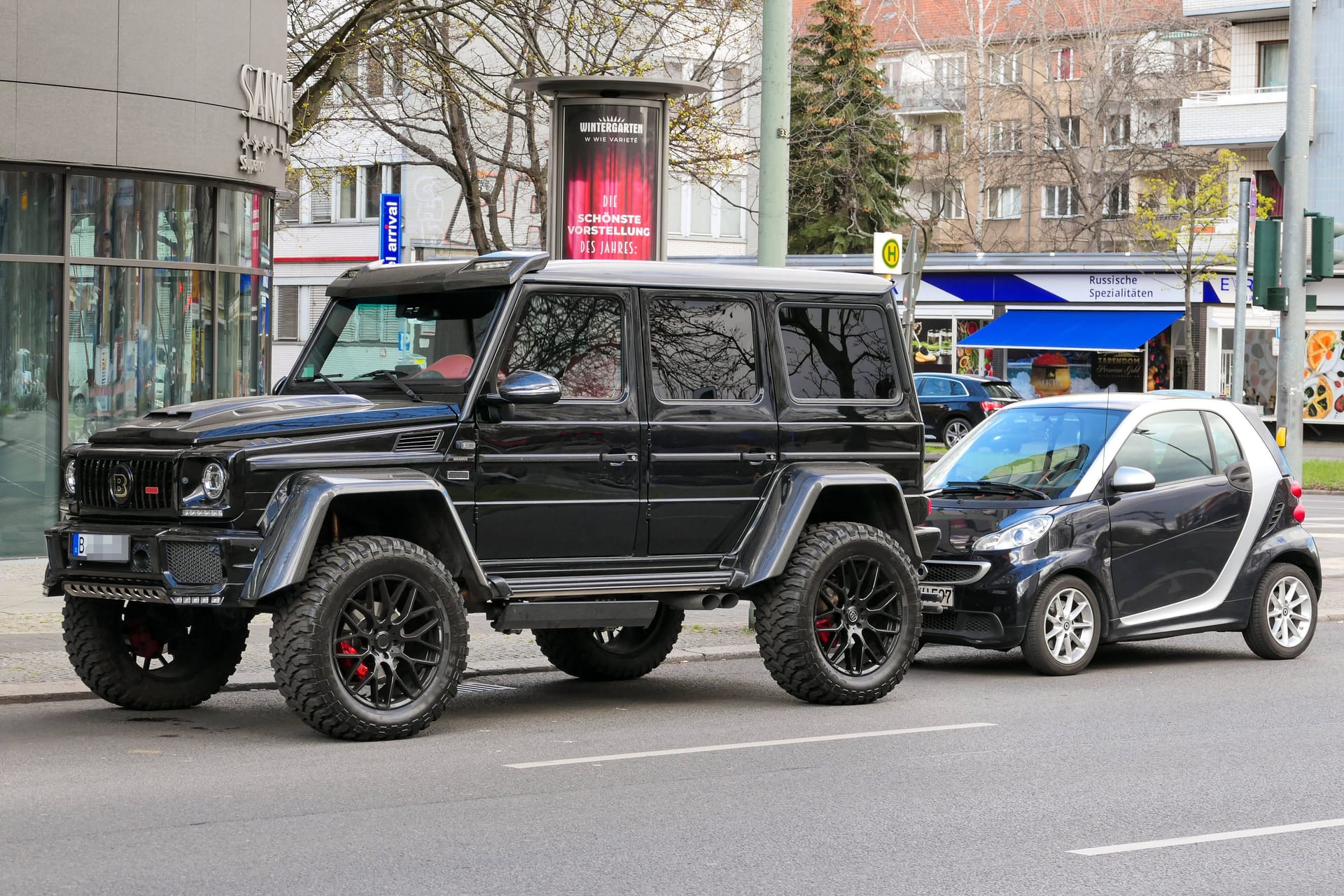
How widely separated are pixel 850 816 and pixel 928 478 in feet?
16.2

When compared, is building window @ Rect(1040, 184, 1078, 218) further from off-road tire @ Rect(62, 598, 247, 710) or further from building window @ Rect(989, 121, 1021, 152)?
off-road tire @ Rect(62, 598, 247, 710)

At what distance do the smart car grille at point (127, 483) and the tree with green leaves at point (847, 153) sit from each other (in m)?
44.2

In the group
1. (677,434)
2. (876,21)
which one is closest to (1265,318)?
(876,21)

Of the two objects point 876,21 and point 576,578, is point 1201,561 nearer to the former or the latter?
point 576,578

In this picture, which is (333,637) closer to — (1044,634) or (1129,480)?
(1044,634)

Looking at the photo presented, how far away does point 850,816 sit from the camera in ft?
22.8

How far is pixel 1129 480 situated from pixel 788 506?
8.51 feet

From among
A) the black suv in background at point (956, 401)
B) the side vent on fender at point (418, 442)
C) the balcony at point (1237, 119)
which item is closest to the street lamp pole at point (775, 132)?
the side vent on fender at point (418, 442)

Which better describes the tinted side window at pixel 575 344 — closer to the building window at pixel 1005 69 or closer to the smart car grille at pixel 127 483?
the smart car grille at pixel 127 483

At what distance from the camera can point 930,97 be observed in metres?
68.0

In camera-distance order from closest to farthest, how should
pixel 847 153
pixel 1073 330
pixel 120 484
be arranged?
1. pixel 120 484
2. pixel 1073 330
3. pixel 847 153

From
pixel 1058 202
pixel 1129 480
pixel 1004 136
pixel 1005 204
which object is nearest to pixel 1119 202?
pixel 1058 202

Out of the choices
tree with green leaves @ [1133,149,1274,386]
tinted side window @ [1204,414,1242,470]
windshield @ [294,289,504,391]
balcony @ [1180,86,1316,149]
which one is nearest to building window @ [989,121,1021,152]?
balcony @ [1180,86,1316,149]

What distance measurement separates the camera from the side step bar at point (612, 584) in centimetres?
881
